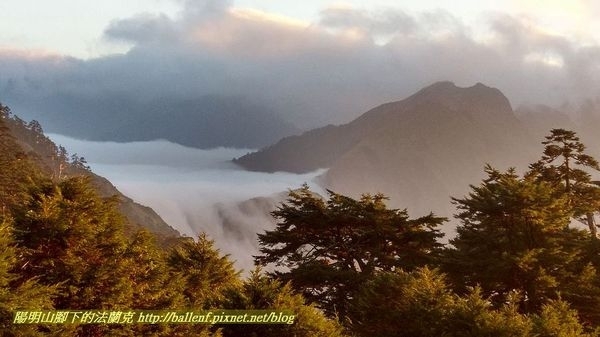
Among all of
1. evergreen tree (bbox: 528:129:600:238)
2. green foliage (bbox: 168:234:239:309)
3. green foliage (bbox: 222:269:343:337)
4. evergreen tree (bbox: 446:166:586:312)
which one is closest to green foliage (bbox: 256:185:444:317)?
green foliage (bbox: 168:234:239:309)

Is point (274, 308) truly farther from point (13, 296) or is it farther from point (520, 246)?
point (520, 246)

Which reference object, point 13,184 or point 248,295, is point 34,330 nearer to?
point 248,295

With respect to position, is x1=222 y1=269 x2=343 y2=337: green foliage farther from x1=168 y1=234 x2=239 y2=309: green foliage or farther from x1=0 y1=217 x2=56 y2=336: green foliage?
x1=168 y1=234 x2=239 y2=309: green foliage

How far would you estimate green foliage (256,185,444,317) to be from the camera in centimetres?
2908

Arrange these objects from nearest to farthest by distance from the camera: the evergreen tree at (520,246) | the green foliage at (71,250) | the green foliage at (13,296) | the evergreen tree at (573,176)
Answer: the green foliage at (13,296) < the green foliage at (71,250) < the evergreen tree at (520,246) < the evergreen tree at (573,176)

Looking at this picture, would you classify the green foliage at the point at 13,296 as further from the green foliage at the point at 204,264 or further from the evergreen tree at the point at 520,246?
the evergreen tree at the point at 520,246

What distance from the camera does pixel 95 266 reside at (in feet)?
50.6

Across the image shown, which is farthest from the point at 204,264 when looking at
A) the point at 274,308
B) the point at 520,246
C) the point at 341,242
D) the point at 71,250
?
the point at 520,246

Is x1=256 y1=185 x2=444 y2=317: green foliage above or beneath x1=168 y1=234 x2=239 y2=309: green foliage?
above

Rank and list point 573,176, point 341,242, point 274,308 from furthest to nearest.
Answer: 1. point 573,176
2. point 341,242
3. point 274,308

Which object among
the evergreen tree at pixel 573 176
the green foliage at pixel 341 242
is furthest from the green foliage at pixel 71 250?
the evergreen tree at pixel 573 176

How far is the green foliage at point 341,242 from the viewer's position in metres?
29.1

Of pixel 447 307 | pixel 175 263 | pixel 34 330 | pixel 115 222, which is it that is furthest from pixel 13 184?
pixel 447 307

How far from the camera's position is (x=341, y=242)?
31672 mm
